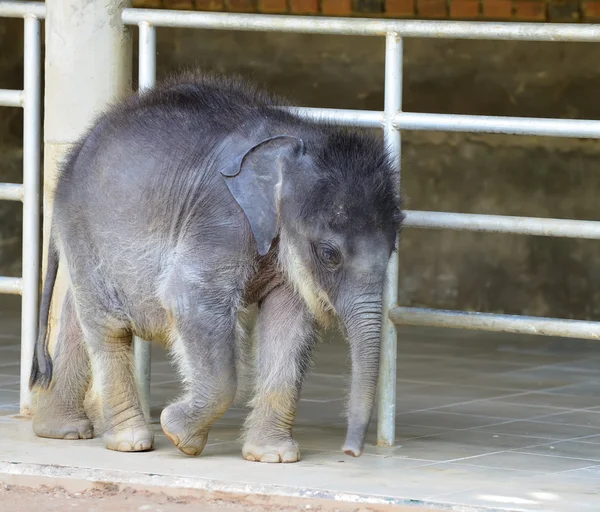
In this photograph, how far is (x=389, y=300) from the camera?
5766mm

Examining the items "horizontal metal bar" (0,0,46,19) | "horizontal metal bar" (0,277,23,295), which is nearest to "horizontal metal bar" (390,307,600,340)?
"horizontal metal bar" (0,277,23,295)

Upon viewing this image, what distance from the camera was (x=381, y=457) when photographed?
5559 millimetres

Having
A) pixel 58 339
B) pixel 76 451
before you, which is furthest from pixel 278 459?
pixel 58 339

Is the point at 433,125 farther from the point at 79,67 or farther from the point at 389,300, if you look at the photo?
the point at 79,67

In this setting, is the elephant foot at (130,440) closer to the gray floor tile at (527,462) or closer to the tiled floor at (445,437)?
the tiled floor at (445,437)

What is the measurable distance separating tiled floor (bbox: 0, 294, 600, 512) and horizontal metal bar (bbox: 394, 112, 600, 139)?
114 cm

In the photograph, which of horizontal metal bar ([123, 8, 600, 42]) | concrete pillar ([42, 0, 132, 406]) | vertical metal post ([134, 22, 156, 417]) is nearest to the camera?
horizontal metal bar ([123, 8, 600, 42])

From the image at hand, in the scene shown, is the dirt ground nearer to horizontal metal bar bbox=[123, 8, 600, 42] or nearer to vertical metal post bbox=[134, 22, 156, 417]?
vertical metal post bbox=[134, 22, 156, 417]

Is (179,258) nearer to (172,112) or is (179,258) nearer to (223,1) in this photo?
(172,112)

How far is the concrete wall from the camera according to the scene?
9977 mm

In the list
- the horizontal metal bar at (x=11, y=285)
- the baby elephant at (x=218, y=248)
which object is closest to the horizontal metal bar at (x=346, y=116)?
the baby elephant at (x=218, y=248)

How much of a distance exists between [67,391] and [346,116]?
1459mm

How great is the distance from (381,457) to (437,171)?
507cm

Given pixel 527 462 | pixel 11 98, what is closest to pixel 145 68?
pixel 11 98
